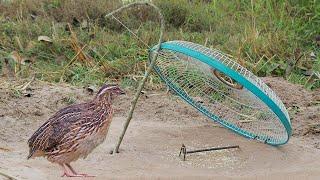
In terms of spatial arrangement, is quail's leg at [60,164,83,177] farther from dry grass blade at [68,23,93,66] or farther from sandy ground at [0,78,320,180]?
dry grass blade at [68,23,93,66]

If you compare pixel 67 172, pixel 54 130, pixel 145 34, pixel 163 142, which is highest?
pixel 54 130

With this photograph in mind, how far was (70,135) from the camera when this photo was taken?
601 cm

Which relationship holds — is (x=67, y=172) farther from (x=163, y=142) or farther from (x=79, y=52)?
(x=79, y=52)

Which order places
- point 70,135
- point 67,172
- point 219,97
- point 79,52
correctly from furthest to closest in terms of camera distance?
1. point 79,52
2. point 219,97
3. point 67,172
4. point 70,135

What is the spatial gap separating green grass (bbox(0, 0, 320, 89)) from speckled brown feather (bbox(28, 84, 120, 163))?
8.21 feet

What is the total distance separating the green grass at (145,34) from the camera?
357 inches

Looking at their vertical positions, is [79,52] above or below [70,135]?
below

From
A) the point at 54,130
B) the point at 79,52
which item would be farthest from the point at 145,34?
the point at 54,130

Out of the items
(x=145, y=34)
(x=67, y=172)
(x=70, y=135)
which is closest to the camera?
(x=70, y=135)

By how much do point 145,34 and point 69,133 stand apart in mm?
3955

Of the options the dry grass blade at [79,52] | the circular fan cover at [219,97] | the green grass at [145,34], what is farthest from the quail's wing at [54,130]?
the dry grass blade at [79,52]

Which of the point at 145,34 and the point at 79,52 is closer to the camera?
the point at 79,52

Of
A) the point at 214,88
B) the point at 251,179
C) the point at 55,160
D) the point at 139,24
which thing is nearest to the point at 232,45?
the point at 139,24

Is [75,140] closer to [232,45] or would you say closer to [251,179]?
[251,179]
